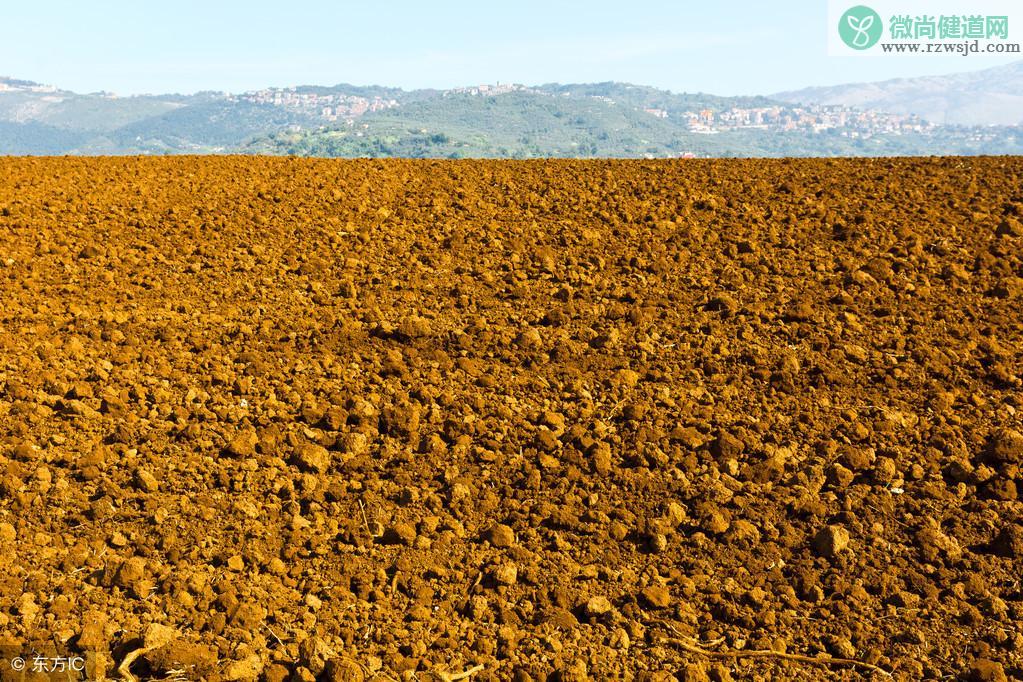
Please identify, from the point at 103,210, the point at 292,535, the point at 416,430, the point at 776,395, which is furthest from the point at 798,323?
the point at 103,210

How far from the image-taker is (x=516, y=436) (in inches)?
196

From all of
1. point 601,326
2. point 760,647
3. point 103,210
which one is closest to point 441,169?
point 103,210

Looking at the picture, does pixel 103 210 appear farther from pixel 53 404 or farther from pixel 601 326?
pixel 601 326

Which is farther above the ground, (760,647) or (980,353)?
(980,353)

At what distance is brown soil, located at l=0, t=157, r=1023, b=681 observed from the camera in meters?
3.65

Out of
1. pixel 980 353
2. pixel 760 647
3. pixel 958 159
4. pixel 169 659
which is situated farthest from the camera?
pixel 958 159

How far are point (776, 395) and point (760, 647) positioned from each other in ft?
6.86

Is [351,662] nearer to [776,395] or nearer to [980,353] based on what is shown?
[776,395]

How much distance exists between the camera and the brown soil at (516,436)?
3654mm

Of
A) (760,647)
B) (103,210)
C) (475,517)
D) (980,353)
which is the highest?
(103,210)

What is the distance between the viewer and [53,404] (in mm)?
5070

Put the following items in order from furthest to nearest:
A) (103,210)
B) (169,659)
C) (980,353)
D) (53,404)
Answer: (103,210), (980,353), (53,404), (169,659)

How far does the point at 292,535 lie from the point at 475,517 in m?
0.90

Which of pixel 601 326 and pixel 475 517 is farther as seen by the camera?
pixel 601 326
